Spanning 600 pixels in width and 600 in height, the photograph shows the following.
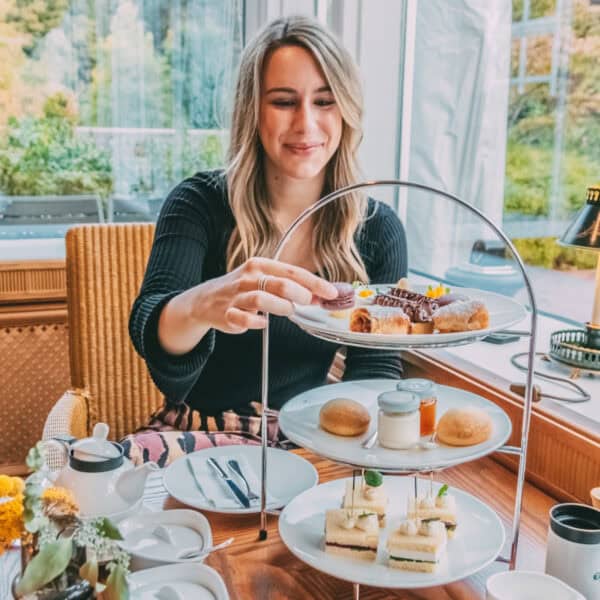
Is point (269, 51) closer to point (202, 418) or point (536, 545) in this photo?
point (202, 418)

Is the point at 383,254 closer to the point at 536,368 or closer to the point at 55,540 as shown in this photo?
the point at 536,368

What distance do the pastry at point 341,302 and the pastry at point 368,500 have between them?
0.22 meters

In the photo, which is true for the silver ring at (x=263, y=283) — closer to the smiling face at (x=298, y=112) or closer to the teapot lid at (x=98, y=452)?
the teapot lid at (x=98, y=452)

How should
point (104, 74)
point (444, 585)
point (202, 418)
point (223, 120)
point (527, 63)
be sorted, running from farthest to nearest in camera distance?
point (223, 120) < point (104, 74) < point (527, 63) < point (202, 418) < point (444, 585)

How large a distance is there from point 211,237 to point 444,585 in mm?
909

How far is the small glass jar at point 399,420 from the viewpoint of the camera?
88 cm

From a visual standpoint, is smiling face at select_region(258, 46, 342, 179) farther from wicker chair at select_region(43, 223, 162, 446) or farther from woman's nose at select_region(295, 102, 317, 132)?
wicker chair at select_region(43, 223, 162, 446)

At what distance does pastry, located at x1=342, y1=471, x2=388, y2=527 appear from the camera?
896 millimetres

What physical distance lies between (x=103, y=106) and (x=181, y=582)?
1960 mm

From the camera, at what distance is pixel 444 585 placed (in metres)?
0.89

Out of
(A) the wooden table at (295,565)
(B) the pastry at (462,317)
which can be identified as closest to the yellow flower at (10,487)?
(A) the wooden table at (295,565)

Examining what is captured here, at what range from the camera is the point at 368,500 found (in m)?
0.91

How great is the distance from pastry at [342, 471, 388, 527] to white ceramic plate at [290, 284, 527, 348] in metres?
0.20

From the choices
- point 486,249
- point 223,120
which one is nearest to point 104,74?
point 223,120
